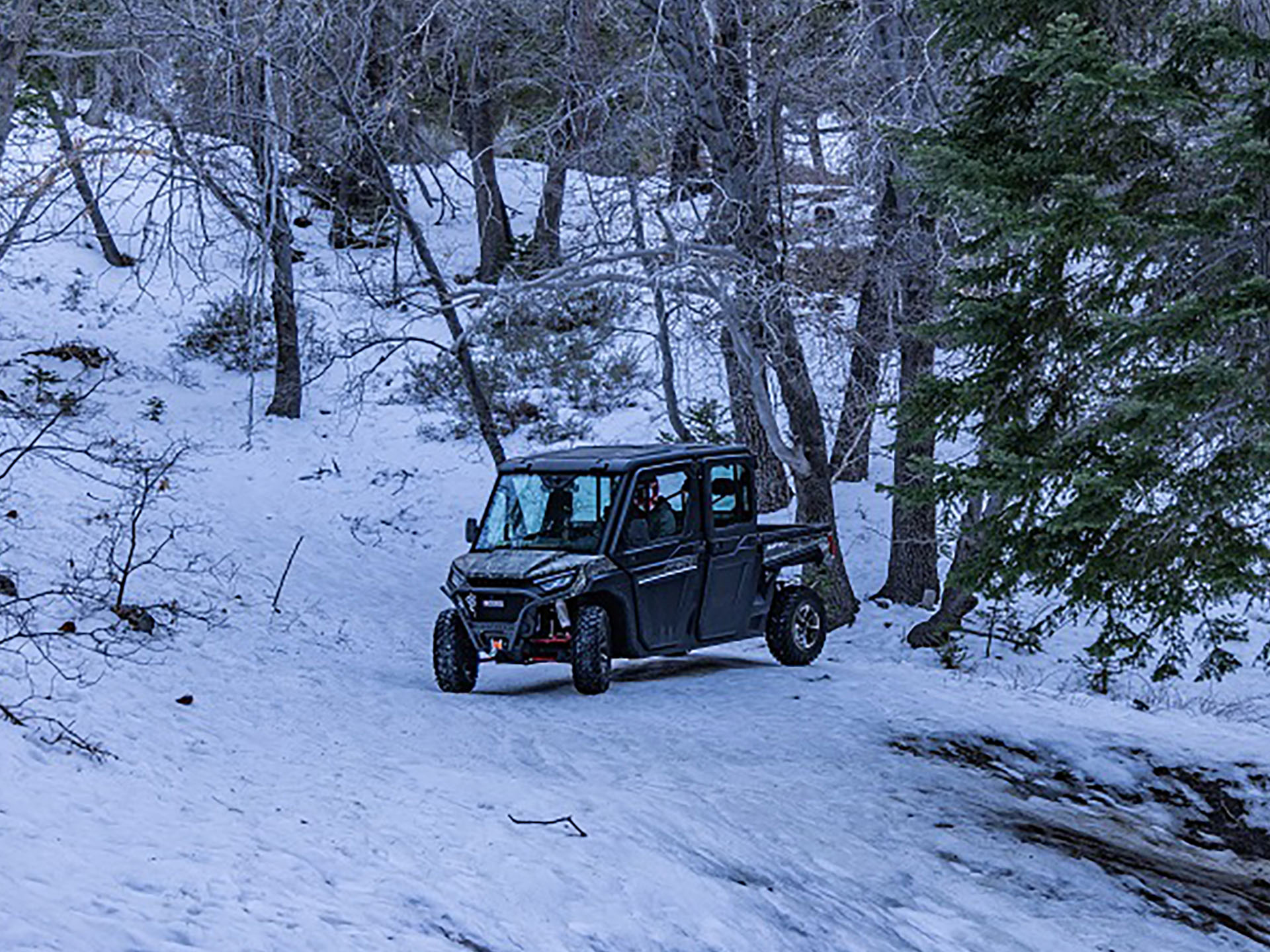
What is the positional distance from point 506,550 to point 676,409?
5366 mm

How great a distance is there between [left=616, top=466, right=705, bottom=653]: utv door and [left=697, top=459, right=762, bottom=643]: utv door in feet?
0.48

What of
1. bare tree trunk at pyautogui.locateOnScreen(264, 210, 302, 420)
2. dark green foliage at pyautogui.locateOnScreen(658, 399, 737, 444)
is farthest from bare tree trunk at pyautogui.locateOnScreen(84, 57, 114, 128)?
bare tree trunk at pyautogui.locateOnScreen(264, 210, 302, 420)

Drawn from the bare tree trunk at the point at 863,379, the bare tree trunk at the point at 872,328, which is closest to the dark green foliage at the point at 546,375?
the bare tree trunk at the point at 863,379

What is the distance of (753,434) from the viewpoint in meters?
18.2

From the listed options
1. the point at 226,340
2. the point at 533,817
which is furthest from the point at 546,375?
the point at 533,817

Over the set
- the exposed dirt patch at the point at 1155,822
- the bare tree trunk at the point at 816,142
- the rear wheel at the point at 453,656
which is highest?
the bare tree trunk at the point at 816,142

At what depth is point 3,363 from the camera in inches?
854

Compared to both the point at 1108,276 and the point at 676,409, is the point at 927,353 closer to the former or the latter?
the point at 676,409

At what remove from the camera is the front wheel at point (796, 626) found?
12344mm

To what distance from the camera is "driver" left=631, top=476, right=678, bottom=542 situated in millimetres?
11148

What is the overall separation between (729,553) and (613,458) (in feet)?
4.53

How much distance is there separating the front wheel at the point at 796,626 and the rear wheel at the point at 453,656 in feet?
9.88

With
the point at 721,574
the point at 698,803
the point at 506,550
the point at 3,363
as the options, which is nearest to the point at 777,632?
the point at 721,574

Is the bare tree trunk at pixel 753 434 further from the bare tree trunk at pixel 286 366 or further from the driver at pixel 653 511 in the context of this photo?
the bare tree trunk at pixel 286 366
